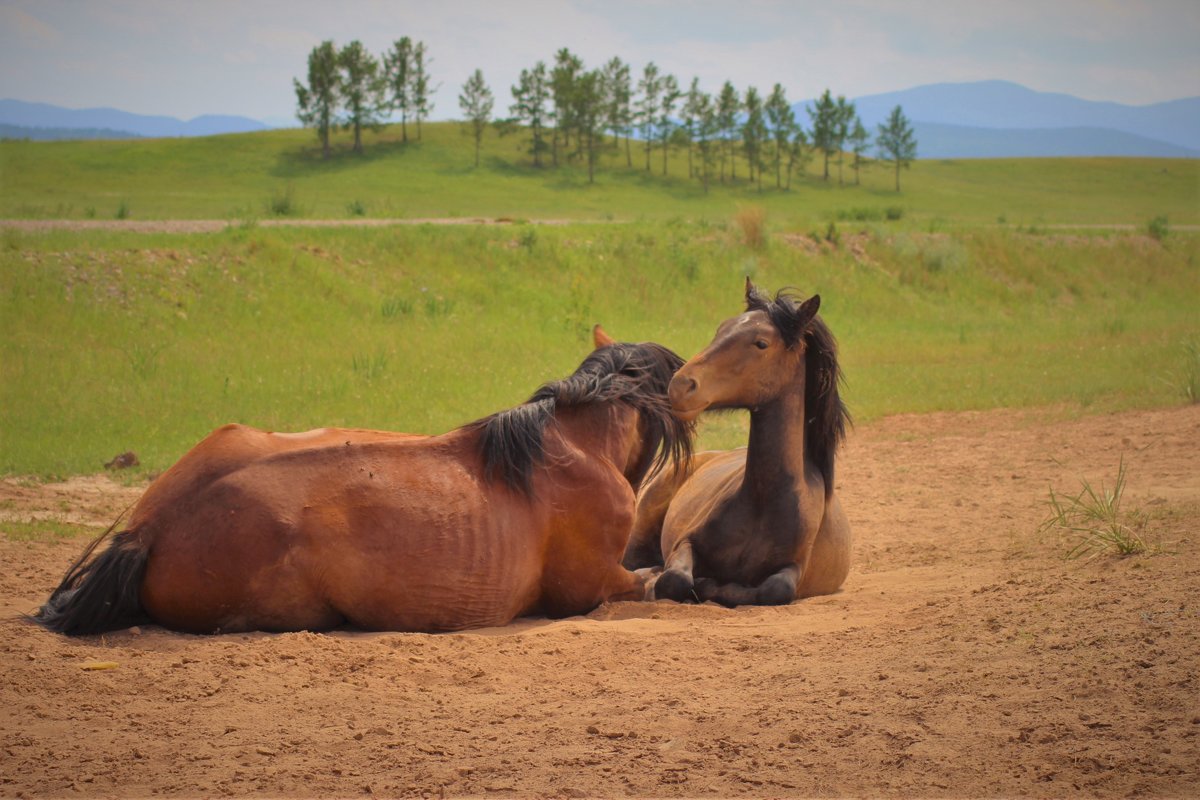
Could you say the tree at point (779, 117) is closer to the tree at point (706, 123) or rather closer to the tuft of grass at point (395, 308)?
the tree at point (706, 123)

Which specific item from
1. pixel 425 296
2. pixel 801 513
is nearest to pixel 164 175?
pixel 425 296

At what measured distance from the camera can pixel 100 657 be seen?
204 inches

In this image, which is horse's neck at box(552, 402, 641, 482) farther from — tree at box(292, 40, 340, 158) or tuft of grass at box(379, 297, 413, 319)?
tree at box(292, 40, 340, 158)

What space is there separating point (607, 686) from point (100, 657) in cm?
249

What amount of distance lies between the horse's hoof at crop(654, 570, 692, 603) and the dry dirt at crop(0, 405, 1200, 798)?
0.25 m

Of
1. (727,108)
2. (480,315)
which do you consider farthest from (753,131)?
(480,315)

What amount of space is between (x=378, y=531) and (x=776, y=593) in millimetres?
2684

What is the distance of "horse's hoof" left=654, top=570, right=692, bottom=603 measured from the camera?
22.9 feet

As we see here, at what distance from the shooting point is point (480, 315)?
21719mm

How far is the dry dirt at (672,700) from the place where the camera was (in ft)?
Result: 12.5

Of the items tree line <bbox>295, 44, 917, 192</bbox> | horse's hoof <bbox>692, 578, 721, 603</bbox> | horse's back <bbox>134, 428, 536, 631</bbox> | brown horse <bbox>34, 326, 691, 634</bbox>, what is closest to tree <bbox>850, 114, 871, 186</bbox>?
tree line <bbox>295, 44, 917, 192</bbox>

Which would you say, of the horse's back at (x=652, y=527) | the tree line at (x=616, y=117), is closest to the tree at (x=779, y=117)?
the tree line at (x=616, y=117)

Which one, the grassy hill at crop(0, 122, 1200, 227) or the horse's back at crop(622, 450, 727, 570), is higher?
the grassy hill at crop(0, 122, 1200, 227)

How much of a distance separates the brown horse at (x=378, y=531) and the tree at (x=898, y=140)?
75.9 metres
